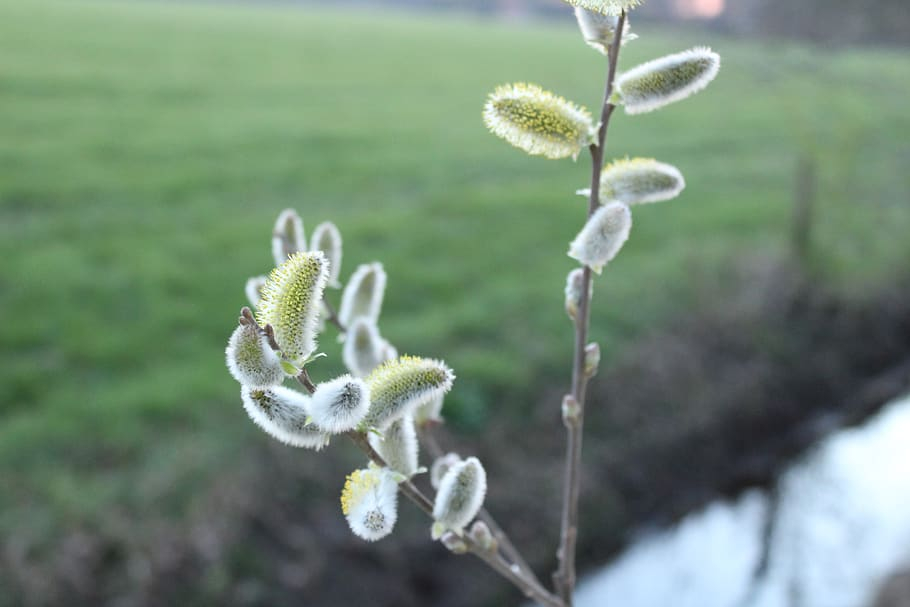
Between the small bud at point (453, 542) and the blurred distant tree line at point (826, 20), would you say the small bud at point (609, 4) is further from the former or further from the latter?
the blurred distant tree line at point (826, 20)

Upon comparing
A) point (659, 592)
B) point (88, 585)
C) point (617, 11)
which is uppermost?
point (617, 11)

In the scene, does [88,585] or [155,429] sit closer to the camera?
[88,585]

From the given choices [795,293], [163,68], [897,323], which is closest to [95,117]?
[163,68]

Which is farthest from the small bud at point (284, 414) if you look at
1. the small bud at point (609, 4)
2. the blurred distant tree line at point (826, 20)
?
the blurred distant tree line at point (826, 20)

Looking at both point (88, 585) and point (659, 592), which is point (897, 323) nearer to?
point (659, 592)

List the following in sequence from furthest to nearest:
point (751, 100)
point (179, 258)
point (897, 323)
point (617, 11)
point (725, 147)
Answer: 1. point (751, 100)
2. point (725, 147)
3. point (897, 323)
4. point (179, 258)
5. point (617, 11)

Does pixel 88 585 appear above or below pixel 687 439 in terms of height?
above

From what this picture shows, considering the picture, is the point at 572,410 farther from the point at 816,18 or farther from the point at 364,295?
the point at 816,18

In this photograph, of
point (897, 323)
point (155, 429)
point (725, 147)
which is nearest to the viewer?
point (155, 429)
